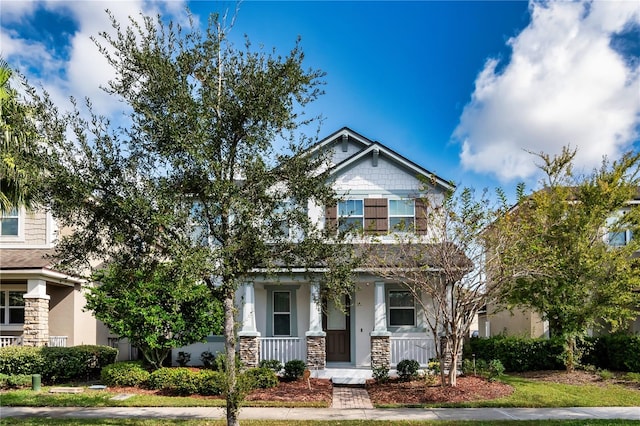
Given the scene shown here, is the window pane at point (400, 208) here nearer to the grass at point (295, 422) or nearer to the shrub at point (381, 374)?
the shrub at point (381, 374)

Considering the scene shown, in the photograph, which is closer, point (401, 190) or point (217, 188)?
point (217, 188)

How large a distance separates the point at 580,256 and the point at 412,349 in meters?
5.79

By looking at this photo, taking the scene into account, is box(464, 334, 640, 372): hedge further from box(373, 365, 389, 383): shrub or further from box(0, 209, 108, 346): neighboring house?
box(0, 209, 108, 346): neighboring house

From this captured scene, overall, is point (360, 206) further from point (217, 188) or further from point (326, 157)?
point (217, 188)

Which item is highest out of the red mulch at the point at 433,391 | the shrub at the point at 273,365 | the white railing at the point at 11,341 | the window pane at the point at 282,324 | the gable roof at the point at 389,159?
the gable roof at the point at 389,159

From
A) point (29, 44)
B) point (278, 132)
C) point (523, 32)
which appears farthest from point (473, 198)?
point (29, 44)

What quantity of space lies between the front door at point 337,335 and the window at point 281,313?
4.03 feet

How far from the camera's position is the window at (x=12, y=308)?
1869cm

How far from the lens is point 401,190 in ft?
61.1

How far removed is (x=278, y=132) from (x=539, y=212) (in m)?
9.80

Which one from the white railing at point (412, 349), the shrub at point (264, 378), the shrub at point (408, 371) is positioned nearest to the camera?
the shrub at point (264, 378)

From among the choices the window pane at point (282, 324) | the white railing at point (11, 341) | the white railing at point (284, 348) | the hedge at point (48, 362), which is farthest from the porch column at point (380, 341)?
the white railing at point (11, 341)

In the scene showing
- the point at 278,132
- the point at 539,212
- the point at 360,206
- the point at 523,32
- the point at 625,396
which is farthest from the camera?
the point at 360,206

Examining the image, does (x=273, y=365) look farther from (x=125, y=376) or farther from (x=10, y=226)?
(x=10, y=226)
